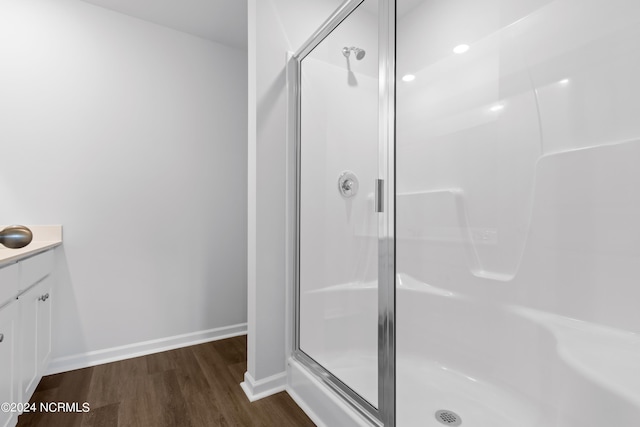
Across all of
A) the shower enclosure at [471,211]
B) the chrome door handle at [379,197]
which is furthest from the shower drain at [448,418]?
the chrome door handle at [379,197]

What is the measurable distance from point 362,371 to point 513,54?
1.79 metres

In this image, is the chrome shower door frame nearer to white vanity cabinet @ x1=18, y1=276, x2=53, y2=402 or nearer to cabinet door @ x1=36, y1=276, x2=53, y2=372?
white vanity cabinet @ x1=18, y1=276, x2=53, y2=402

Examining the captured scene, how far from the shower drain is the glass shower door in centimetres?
44

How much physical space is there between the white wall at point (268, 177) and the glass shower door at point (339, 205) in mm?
132

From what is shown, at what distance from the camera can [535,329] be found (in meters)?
1.51

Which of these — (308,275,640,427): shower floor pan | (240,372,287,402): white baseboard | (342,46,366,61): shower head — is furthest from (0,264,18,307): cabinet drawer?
(342,46,366,61): shower head

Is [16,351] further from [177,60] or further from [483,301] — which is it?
[483,301]

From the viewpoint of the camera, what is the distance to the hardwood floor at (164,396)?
1544 millimetres

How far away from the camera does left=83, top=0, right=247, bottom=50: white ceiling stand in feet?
7.03

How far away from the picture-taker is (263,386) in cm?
177

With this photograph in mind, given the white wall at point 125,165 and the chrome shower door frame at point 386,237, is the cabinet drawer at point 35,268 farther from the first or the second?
the chrome shower door frame at point 386,237

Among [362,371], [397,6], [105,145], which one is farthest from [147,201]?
[397,6]

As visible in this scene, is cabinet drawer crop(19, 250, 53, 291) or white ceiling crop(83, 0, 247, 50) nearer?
cabinet drawer crop(19, 250, 53, 291)

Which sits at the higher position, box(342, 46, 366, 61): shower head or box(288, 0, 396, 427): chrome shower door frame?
box(342, 46, 366, 61): shower head
